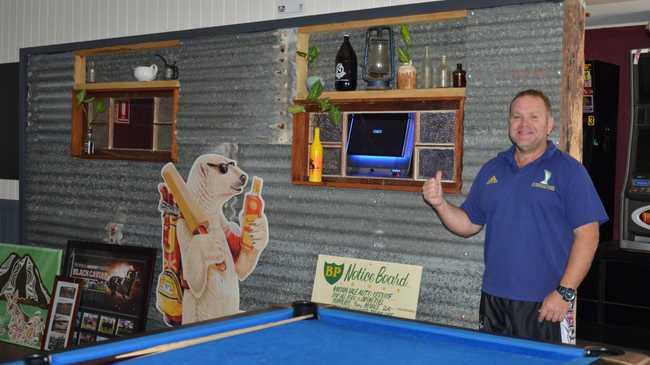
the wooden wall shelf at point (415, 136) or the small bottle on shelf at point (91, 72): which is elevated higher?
the small bottle on shelf at point (91, 72)

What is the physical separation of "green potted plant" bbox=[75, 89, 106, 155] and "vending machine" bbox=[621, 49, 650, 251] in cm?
419

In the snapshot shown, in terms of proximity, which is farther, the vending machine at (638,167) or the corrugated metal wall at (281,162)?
the vending machine at (638,167)

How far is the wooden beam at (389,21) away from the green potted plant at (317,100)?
5.4 inches

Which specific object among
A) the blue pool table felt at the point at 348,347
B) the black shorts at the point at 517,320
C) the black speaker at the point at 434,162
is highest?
the black speaker at the point at 434,162

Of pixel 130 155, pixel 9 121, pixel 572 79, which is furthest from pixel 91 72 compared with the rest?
pixel 572 79

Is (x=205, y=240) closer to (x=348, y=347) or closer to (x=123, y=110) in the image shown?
(x=123, y=110)

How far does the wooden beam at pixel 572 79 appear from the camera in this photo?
3.91 m

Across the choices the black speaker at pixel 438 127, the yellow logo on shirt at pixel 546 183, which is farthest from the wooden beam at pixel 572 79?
the black speaker at pixel 438 127

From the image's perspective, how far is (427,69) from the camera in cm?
447

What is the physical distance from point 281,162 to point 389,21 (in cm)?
115

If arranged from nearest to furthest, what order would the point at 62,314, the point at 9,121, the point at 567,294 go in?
the point at 567,294 < the point at 62,314 < the point at 9,121

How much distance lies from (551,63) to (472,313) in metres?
1.42

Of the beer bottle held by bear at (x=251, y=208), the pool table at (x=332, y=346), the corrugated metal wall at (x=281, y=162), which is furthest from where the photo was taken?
the beer bottle held by bear at (x=251, y=208)

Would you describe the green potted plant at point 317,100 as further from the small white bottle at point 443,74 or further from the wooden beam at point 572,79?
the wooden beam at point 572,79
